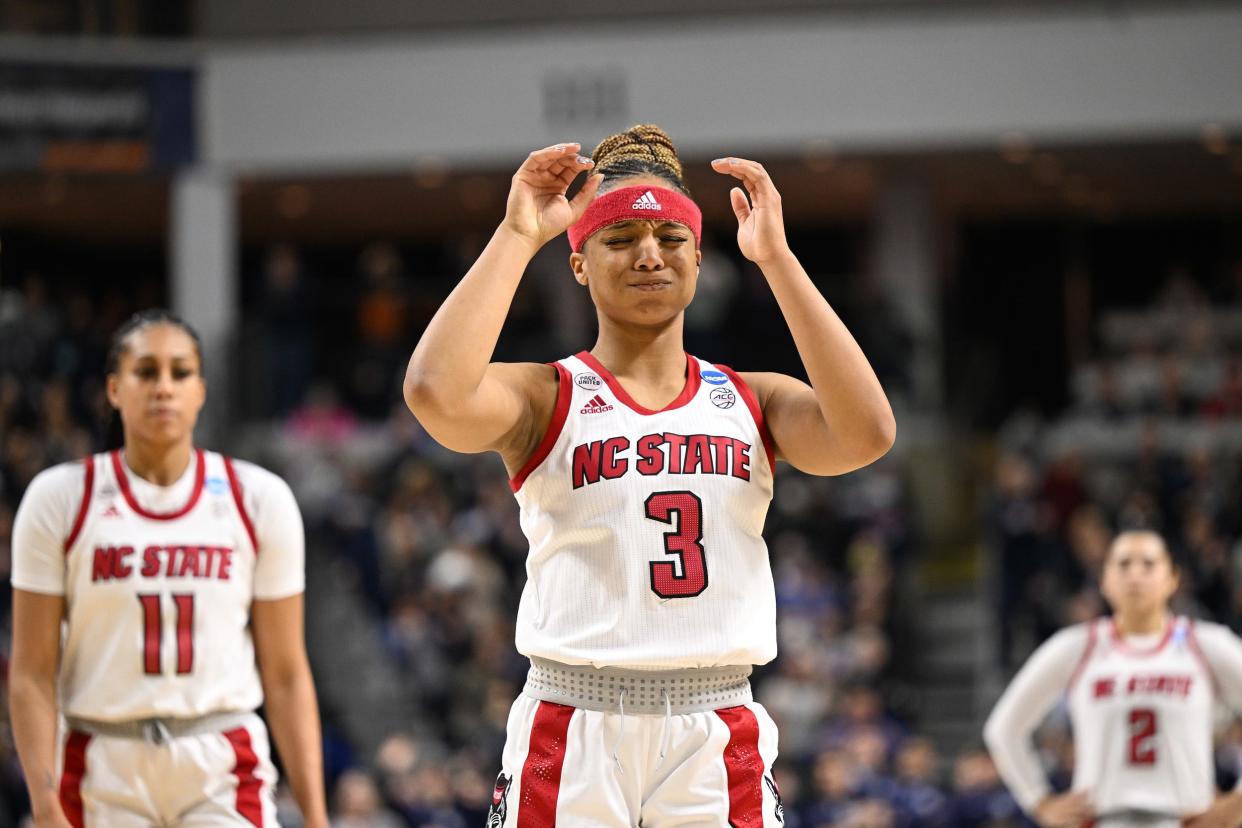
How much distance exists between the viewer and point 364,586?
1661 cm

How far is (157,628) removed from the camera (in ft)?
18.4

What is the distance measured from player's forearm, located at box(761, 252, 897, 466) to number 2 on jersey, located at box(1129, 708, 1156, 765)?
470 cm

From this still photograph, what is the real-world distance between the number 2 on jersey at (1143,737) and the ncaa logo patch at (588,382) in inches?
190

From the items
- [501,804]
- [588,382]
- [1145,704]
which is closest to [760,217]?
[588,382]

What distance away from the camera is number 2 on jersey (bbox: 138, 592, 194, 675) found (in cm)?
557

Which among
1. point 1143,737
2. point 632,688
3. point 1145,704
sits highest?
point 632,688

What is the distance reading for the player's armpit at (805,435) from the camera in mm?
4207

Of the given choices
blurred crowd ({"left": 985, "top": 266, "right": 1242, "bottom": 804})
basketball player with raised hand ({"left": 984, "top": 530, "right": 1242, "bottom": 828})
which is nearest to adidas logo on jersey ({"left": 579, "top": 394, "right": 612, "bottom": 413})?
basketball player with raised hand ({"left": 984, "top": 530, "right": 1242, "bottom": 828})

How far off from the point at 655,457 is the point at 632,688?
536mm

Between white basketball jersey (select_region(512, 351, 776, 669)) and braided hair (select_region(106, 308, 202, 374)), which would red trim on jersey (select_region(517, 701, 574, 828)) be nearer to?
white basketball jersey (select_region(512, 351, 776, 669))

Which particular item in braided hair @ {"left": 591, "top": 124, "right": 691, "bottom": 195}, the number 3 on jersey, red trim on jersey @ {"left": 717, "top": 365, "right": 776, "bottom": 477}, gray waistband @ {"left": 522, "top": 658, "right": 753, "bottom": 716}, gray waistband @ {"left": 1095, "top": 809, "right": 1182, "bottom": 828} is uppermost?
braided hair @ {"left": 591, "top": 124, "right": 691, "bottom": 195}

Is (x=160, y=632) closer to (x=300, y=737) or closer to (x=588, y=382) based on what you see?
(x=300, y=737)

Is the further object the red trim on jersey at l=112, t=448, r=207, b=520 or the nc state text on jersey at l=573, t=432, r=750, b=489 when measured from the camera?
the red trim on jersey at l=112, t=448, r=207, b=520

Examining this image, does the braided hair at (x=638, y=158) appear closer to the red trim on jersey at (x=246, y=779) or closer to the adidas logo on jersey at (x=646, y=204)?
the adidas logo on jersey at (x=646, y=204)
